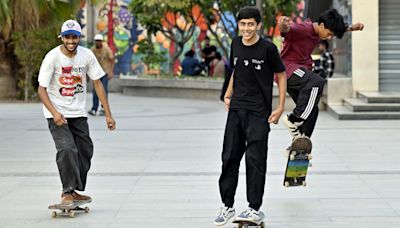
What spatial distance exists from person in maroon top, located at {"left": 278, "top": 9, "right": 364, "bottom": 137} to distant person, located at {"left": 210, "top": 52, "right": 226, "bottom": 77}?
17025 mm

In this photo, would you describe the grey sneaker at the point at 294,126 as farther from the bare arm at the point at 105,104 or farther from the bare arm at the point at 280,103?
the bare arm at the point at 105,104

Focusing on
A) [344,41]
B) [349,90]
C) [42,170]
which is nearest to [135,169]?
[42,170]

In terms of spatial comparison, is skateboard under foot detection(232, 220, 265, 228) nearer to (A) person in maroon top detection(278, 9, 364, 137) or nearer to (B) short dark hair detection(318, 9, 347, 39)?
(A) person in maroon top detection(278, 9, 364, 137)

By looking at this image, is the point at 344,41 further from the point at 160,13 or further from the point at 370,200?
the point at 370,200

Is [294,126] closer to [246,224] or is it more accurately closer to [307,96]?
[307,96]

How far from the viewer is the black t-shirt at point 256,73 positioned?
7012 millimetres

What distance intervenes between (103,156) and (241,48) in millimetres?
5329

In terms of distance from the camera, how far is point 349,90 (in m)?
19.0

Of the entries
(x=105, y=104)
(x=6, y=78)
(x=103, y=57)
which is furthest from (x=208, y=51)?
(x=105, y=104)

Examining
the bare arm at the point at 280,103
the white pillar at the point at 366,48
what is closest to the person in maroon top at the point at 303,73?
the bare arm at the point at 280,103

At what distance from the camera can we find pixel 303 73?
882cm

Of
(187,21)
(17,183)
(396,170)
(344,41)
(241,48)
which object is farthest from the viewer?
(187,21)

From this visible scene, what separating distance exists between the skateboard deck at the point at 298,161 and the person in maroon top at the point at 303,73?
18.5 inches

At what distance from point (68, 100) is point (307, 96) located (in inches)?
93.5
